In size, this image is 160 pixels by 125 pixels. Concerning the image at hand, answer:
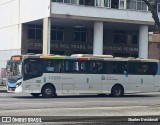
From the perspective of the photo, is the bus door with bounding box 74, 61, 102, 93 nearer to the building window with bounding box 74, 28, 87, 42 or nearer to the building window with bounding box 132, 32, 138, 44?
the building window with bounding box 74, 28, 87, 42

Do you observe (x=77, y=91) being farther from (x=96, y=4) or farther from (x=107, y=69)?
(x=96, y=4)

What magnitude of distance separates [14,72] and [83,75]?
458 centimetres

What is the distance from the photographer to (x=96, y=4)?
1876 inches

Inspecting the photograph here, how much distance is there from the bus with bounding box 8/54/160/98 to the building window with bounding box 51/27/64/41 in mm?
23440

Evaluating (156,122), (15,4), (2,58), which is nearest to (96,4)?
(15,4)

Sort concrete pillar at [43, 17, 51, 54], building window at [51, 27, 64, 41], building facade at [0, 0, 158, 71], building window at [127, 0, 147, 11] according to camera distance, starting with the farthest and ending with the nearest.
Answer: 1. building window at [51, 27, 64, 41]
2. building window at [127, 0, 147, 11]
3. building facade at [0, 0, 158, 71]
4. concrete pillar at [43, 17, 51, 54]

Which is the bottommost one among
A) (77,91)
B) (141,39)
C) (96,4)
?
(77,91)

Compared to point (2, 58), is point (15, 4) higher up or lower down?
higher up

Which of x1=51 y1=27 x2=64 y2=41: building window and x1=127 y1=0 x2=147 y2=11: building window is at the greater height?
x1=127 y1=0 x2=147 y2=11: building window

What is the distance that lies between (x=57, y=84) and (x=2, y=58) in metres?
28.8

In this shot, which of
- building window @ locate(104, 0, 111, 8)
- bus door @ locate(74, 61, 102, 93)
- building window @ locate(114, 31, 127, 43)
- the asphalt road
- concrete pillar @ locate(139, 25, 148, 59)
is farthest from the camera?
building window @ locate(114, 31, 127, 43)

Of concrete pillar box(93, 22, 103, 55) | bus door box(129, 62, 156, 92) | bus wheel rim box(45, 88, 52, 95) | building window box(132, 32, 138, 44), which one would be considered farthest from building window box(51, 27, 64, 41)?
bus wheel rim box(45, 88, 52, 95)

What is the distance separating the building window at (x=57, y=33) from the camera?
53.7 m

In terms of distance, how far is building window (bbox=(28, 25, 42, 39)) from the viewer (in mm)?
52656
